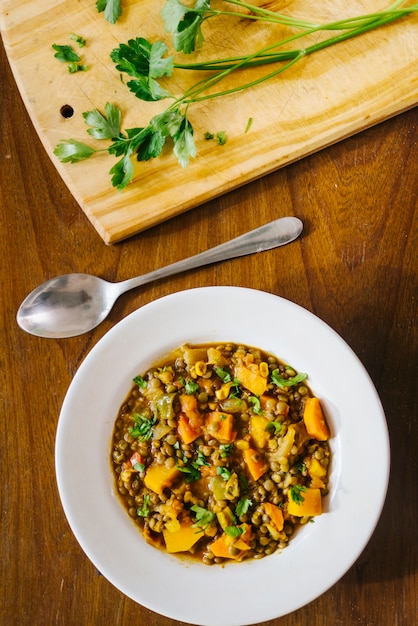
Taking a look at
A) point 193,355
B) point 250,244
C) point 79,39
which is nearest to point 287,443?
point 193,355

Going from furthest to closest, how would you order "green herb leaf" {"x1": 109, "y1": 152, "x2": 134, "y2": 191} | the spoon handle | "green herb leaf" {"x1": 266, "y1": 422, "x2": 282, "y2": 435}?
the spoon handle < "green herb leaf" {"x1": 109, "y1": 152, "x2": 134, "y2": 191} < "green herb leaf" {"x1": 266, "y1": 422, "x2": 282, "y2": 435}

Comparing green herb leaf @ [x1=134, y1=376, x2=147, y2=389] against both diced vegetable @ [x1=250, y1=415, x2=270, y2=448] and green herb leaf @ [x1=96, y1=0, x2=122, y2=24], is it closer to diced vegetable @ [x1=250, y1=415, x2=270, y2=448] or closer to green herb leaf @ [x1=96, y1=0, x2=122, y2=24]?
diced vegetable @ [x1=250, y1=415, x2=270, y2=448]

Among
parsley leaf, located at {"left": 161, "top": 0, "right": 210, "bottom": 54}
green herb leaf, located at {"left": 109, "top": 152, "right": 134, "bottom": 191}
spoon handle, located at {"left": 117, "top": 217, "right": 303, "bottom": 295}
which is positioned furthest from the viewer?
spoon handle, located at {"left": 117, "top": 217, "right": 303, "bottom": 295}

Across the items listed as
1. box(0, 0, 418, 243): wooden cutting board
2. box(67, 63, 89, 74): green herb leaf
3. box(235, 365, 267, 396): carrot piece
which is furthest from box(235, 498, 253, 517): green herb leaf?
box(67, 63, 89, 74): green herb leaf

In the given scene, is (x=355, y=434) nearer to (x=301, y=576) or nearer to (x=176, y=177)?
(x=301, y=576)

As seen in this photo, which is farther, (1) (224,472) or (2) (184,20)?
(2) (184,20)

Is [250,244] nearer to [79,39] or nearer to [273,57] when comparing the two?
[273,57]

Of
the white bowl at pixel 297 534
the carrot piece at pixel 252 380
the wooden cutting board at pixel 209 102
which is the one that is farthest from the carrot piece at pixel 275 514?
the wooden cutting board at pixel 209 102

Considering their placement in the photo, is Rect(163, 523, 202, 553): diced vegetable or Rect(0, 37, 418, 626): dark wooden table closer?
Rect(163, 523, 202, 553): diced vegetable
